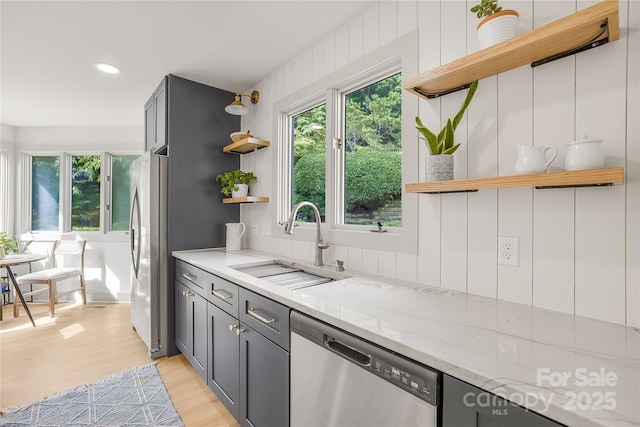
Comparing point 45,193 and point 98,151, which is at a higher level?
point 98,151

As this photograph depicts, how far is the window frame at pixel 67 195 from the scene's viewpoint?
439 cm

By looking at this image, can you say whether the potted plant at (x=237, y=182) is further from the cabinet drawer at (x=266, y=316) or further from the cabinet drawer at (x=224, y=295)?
the cabinet drawer at (x=266, y=316)

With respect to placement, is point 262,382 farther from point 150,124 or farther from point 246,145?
point 150,124

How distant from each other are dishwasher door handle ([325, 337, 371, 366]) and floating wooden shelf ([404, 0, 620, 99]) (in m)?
1.09

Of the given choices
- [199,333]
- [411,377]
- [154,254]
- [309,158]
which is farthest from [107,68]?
[411,377]

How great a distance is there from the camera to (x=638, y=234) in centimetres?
94

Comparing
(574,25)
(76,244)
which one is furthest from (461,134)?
(76,244)

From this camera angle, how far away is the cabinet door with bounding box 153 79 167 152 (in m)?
2.70

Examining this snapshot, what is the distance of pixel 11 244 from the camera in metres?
4.10

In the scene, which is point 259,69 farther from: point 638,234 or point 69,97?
point 638,234

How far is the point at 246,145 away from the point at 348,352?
203cm

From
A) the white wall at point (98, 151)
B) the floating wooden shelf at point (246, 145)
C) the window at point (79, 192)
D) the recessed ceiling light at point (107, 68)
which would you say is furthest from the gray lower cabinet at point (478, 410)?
the window at point (79, 192)

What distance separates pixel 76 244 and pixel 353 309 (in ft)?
15.3

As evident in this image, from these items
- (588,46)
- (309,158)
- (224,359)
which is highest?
(588,46)
